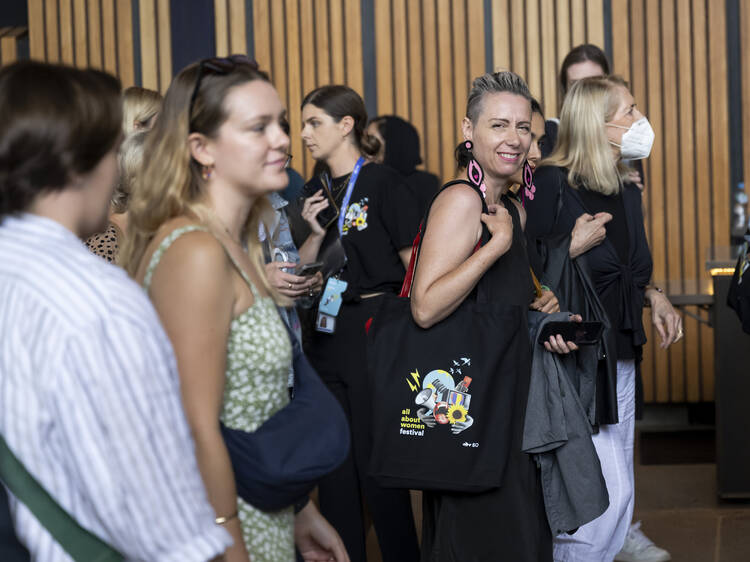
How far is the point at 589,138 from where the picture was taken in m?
3.21

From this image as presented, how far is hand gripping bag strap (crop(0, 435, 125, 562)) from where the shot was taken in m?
1.12

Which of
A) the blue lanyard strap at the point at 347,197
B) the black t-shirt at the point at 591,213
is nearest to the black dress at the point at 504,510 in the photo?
the black t-shirt at the point at 591,213

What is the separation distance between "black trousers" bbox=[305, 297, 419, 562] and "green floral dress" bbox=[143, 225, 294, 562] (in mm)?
1798

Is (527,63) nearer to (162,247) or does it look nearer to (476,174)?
(476,174)

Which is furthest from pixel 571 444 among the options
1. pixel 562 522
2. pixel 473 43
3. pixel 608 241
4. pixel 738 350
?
pixel 473 43

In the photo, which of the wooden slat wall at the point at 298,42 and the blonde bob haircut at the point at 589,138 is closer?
the blonde bob haircut at the point at 589,138

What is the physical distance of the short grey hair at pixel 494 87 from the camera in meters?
2.59

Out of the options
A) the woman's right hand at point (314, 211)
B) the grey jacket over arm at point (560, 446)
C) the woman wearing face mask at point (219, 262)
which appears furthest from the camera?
the woman's right hand at point (314, 211)

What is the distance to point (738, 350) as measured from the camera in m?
4.36

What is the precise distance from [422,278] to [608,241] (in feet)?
3.47

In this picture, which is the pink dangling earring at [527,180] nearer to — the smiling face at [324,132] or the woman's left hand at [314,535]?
the smiling face at [324,132]

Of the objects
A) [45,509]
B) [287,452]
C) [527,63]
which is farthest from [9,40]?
[45,509]

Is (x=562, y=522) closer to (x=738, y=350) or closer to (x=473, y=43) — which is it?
(x=738, y=350)

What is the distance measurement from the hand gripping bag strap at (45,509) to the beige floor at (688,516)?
2992 mm
